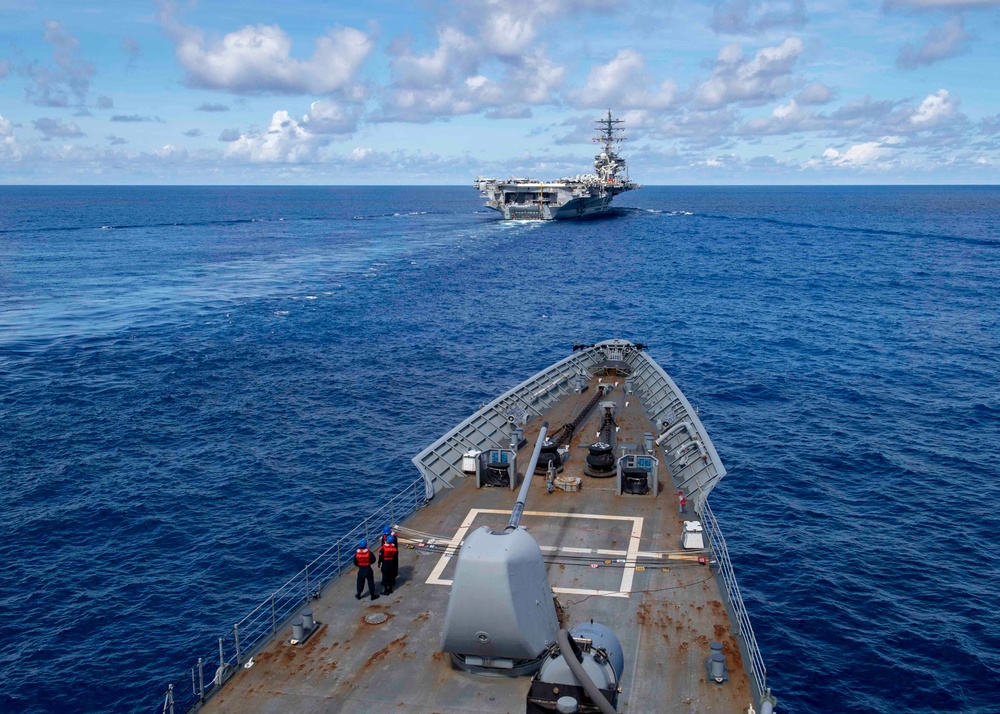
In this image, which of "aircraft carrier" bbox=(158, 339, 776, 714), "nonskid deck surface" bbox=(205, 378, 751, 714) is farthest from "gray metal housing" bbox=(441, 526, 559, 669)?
"nonskid deck surface" bbox=(205, 378, 751, 714)

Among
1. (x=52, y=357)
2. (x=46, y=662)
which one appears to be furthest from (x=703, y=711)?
(x=52, y=357)

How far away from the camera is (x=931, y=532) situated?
40.1 m

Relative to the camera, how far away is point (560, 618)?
21781 millimetres

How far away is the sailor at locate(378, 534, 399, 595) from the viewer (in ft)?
76.6

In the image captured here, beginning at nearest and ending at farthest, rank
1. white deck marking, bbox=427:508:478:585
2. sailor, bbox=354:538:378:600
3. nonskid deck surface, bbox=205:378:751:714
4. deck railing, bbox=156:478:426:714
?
nonskid deck surface, bbox=205:378:751:714
deck railing, bbox=156:478:426:714
sailor, bbox=354:538:378:600
white deck marking, bbox=427:508:478:585

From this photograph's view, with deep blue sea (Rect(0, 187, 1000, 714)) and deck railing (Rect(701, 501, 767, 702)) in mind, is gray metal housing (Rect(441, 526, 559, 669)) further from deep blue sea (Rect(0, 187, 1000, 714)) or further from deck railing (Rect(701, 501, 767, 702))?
deep blue sea (Rect(0, 187, 1000, 714))

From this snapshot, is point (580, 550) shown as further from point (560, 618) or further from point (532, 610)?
point (532, 610)

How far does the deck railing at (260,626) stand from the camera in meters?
20.0

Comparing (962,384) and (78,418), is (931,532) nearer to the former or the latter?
(962,384)

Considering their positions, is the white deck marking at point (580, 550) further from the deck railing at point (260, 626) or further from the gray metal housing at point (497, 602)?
the gray metal housing at point (497, 602)

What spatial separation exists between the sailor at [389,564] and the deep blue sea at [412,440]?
1216 centimetres

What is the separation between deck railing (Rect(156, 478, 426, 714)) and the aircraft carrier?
128 mm

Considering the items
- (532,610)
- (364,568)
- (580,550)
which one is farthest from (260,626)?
(532,610)

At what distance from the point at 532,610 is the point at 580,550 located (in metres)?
7.56
